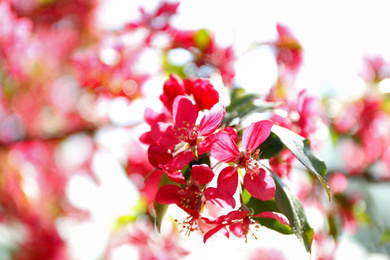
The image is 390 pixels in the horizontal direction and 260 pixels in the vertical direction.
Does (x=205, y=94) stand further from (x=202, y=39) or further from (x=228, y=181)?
(x=202, y=39)

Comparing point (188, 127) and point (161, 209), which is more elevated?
point (188, 127)

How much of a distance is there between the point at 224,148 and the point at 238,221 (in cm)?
14

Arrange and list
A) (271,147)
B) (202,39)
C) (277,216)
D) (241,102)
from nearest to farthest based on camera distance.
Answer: (277,216), (271,147), (241,102), (202,39)

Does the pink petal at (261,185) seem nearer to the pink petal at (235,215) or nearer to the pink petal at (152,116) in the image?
the pink petal at (235,215)

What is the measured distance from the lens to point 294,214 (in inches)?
23.9

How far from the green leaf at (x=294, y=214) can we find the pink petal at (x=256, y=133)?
9 cm

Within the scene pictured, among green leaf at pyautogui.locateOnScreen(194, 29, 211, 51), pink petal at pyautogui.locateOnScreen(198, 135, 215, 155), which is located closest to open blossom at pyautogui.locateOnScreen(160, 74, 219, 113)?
pink petal at pyautogui.locateOnScreen(198, 135, 215, 155)

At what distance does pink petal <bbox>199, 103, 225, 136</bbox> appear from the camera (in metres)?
0.62

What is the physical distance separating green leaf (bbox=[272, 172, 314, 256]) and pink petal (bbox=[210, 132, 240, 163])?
10cm

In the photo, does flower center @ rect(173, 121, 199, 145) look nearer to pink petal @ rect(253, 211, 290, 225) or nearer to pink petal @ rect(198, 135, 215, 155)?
pink petal @ rect(198, 135, 215, 155)

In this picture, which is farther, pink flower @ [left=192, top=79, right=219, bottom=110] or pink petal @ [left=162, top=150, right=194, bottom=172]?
pink flower @ [left=192, top=79, right=219, bottom=110]

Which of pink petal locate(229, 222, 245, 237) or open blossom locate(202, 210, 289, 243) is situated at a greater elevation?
open blossom locate(202, 210, 289, 243)

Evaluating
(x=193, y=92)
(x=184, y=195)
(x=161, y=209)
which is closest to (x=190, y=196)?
(x=184, y=195)

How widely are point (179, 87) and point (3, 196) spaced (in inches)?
75.5
